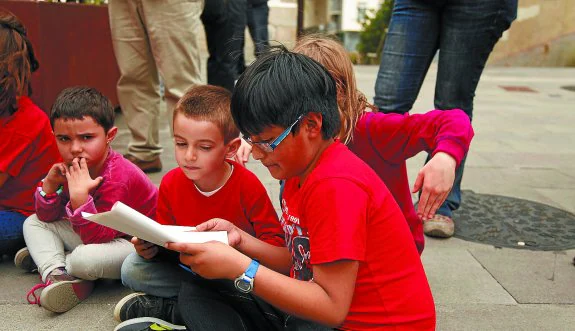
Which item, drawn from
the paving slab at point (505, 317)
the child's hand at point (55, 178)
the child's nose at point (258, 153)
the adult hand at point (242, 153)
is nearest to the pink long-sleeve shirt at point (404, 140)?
the paving slab at point (505, 317)

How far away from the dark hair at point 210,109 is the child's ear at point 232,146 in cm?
1

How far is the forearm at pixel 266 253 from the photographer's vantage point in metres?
1.80

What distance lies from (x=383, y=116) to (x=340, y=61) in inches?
9.5

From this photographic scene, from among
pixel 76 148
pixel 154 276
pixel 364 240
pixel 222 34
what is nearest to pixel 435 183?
pixel 364 240

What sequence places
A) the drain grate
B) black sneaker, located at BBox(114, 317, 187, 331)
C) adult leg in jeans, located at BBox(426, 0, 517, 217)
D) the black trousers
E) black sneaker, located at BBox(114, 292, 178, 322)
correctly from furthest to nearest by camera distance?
the black trousers, the drain grate, adult leg in jeans, located at BBox(426, 0, 517, 217), black sneaker, located at BBox(114, 292, 178, 322), black sneaker, located at BBox(114, 317, 187, 331)

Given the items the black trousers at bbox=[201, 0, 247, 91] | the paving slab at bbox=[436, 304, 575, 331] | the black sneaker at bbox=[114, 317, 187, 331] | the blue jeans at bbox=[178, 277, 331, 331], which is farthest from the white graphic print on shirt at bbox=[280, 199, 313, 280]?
the black trousers at bbox=[201, 0, 247, 91]

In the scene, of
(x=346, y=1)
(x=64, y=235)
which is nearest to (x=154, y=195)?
(x=64, y=235)

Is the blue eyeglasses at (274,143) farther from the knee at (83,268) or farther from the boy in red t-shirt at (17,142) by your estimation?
the boy in red t-shirt at (17,142)

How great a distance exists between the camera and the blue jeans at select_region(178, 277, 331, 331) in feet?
5.73

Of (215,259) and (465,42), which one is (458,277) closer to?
(465,42)

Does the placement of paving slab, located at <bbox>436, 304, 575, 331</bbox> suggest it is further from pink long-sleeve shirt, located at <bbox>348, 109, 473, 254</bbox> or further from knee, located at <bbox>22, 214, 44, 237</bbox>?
knee, located at <bbox>22, 214, 44, 237</bbox>

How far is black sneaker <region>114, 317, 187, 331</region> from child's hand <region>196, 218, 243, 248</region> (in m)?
0.37

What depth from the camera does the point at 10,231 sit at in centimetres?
244

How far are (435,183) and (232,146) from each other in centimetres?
75
